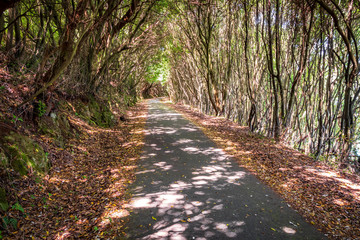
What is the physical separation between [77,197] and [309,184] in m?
5.27

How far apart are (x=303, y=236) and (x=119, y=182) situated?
12.7ft

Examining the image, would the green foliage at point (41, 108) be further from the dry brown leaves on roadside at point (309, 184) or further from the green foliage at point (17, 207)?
the dry brown leaves on roadside at point (309, 184)

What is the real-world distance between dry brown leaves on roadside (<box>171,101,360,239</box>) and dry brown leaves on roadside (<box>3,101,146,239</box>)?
3467 mm

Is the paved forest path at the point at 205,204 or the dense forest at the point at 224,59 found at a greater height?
the dense forest at the point at 224,59

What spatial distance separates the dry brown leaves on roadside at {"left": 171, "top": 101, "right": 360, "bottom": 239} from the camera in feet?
11.5

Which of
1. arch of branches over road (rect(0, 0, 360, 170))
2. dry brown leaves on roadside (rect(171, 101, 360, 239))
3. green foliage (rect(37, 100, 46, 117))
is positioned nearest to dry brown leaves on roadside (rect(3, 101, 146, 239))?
green foliage (rect(37, 100, 46, 117))

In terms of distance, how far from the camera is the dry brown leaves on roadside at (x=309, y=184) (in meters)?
3.51

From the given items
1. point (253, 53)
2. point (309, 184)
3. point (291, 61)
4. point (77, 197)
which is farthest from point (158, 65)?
point (309, 184)

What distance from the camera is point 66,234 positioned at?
123 inches

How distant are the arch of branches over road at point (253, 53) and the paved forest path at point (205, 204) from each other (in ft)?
11.8

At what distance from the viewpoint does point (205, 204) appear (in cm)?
394

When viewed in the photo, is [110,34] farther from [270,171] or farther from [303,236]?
[303,236]

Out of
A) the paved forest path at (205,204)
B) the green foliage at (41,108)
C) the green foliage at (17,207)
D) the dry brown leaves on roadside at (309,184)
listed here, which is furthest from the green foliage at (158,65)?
the green foliage at (17,207)

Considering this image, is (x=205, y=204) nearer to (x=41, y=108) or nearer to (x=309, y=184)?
(x=309, y=184)
